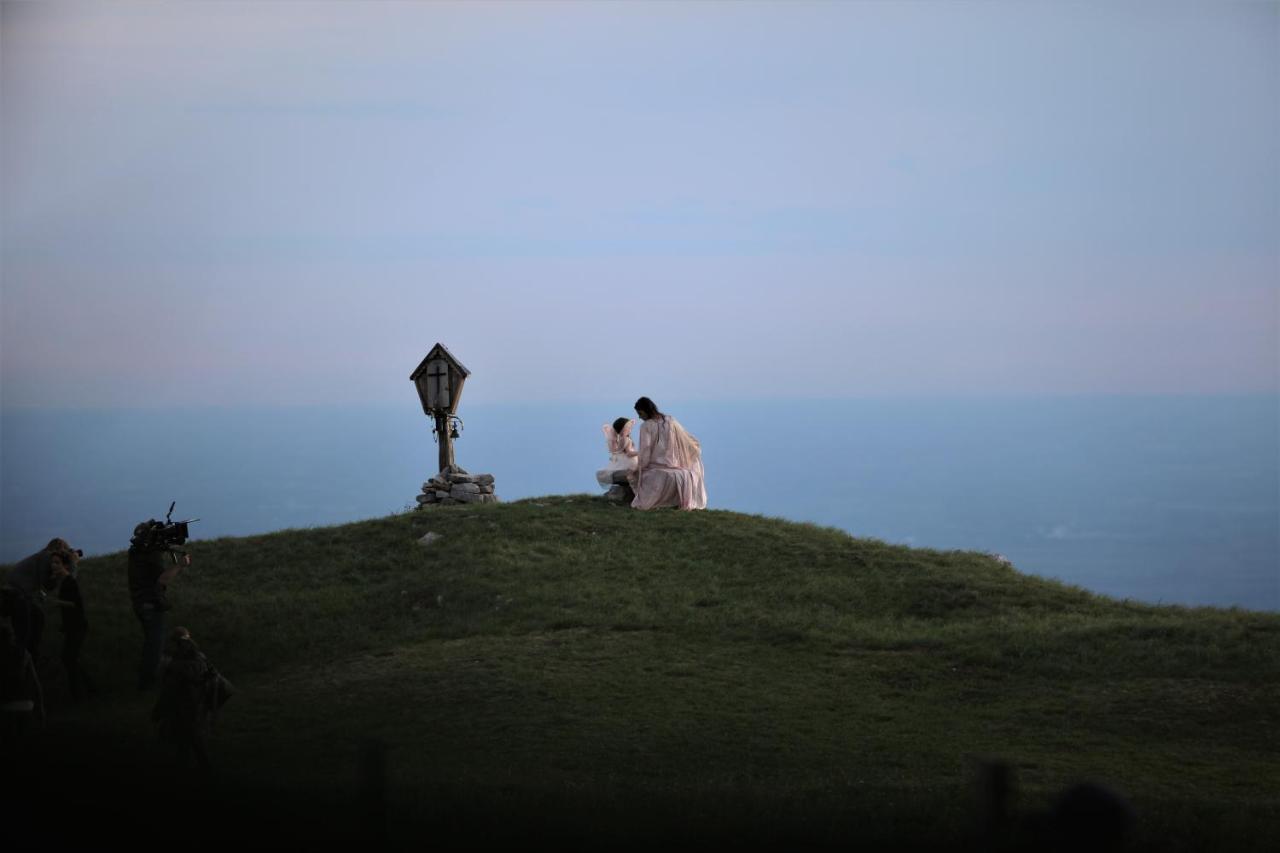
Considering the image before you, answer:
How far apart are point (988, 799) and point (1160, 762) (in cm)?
717

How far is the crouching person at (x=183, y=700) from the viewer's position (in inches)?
516

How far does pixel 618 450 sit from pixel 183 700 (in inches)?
584

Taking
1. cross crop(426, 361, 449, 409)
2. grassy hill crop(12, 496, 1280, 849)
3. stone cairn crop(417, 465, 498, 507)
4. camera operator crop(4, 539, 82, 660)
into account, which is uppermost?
cross crop(426, 361, 449, 409)

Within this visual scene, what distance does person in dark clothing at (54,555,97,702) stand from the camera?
56.4 feet

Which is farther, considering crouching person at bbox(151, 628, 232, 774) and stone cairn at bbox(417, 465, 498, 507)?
stone cairn at bbox(417, 465, 498, 507)

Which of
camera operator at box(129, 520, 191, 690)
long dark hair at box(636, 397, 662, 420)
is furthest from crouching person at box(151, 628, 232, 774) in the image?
long dark hair at box(636, 397, 662, 420)

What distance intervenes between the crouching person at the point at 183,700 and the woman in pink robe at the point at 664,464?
13738 mm

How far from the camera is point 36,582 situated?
17.0m

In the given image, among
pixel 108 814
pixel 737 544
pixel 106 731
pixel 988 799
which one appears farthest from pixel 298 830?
pixel 737 544

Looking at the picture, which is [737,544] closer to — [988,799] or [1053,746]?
[1053,746]

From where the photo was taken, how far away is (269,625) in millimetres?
20500

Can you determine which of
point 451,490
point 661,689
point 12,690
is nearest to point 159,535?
point 12,690

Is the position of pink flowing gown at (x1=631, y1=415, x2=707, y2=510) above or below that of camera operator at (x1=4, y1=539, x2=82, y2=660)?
above

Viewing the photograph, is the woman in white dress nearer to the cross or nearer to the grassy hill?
the grassy hill
